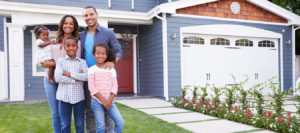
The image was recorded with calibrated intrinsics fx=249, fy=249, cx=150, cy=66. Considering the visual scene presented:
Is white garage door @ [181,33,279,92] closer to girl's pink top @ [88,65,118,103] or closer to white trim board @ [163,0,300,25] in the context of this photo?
white trim board @ [163,0,300,25]

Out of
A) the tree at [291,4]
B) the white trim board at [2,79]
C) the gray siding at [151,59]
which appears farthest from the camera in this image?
the tree at [291,4]

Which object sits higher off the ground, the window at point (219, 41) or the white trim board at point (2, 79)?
the window at point (219, 41)

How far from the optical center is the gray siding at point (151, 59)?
7.20m

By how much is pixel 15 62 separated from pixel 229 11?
628 centimetres

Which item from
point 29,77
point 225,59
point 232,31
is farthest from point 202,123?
point 29,77

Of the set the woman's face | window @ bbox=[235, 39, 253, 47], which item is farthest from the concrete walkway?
window @ bbox=[235, 39, 253, 47]

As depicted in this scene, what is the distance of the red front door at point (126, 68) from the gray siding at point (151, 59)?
0.35 meters

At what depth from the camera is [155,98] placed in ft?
24.2

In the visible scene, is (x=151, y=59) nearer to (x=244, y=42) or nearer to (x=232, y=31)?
(x=232, y=31)

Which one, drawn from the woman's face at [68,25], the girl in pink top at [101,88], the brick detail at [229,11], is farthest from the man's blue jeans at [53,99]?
the brick detail at [229,11]

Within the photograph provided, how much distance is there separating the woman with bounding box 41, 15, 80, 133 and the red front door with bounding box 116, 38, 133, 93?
579 cm

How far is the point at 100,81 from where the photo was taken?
2379 mm

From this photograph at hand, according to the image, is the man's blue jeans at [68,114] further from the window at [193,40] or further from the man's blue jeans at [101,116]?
the window at [193,40]

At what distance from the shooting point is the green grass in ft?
11.5
